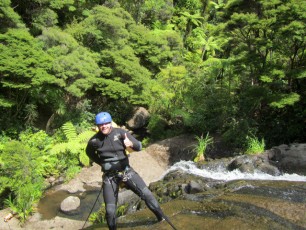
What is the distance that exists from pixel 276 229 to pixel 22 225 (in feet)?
21.3

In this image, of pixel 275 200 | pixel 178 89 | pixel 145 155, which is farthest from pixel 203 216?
pixel 178 89

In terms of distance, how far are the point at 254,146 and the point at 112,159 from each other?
768 cm

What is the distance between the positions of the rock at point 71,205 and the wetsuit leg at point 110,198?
16.1 ft

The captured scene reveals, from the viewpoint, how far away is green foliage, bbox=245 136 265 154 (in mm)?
10646

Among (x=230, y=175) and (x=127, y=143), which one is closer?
(x=127, y=143)

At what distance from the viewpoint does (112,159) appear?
4324 mm

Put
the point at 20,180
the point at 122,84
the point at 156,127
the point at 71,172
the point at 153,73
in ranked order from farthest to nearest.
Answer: the point at 153,73, the point at 156,127, the point at 122,84, the point at 71,172, the point at 20,180

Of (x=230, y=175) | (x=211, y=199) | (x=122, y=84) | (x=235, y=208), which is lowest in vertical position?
(x=230, y=175)

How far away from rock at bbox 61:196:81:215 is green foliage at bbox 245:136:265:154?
6.13 meters

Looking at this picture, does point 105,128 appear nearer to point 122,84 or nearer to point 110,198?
point 110,198

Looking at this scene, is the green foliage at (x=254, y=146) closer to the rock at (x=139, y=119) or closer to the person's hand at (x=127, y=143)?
the rock at (x=139, y=119)

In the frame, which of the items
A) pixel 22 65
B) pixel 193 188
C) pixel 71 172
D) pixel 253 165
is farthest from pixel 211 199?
pixel 22 65

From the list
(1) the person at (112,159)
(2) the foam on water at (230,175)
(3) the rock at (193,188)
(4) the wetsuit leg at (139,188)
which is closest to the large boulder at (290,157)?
(2) the foam on water at (230,175)

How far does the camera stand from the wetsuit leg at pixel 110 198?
165 inches
